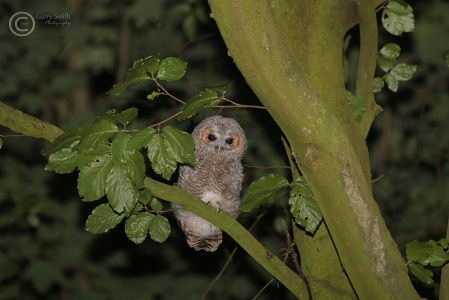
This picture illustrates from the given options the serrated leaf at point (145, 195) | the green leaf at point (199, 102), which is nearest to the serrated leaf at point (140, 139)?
the green leaf at point (199, 102)

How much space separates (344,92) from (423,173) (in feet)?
12.6

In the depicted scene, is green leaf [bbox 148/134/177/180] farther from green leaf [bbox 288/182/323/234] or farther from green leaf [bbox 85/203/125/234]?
green leaf [bbox 288/182/323/234]

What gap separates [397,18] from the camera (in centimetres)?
252

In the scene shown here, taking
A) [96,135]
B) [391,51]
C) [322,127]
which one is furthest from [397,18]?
[96,135]

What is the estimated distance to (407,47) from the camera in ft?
17.5

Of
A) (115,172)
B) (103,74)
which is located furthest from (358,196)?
(103,74)

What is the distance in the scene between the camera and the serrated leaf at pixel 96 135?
75.1 inches

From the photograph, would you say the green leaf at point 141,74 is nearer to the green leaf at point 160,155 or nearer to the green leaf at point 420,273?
the green leaf at point 160,155

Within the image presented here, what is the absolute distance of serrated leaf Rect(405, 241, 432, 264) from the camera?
2096 mm

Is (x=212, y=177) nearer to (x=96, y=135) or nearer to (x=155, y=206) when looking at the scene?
(x=155, y=206)

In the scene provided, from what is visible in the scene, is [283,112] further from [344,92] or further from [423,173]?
[423,173]

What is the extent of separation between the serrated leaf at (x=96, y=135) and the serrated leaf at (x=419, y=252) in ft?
3.77

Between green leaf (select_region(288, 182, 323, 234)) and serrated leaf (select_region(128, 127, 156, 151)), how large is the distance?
0.54 metres

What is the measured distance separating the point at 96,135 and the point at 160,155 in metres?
0.22
